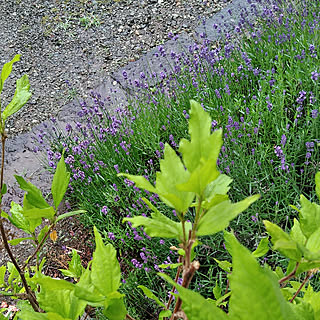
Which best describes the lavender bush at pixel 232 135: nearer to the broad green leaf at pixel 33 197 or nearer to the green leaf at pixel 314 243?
the broad green leaf at pixel 33 197

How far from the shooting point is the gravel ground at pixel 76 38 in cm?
521

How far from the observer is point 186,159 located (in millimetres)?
488

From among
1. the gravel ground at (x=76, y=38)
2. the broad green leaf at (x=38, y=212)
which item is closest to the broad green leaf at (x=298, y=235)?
the broad green leaf at (x=38, y=212)

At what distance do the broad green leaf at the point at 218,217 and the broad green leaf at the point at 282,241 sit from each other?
0.07m

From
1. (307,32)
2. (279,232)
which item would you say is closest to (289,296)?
(279,232)

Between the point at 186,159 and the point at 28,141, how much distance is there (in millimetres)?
4207

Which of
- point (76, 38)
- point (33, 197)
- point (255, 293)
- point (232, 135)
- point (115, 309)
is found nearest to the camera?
point (255, 293)

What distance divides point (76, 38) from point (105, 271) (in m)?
5.85

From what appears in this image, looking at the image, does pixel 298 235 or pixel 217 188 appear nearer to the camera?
pixel 217 188

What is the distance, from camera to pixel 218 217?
0.52m

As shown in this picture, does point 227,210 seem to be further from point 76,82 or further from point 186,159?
point 76,82

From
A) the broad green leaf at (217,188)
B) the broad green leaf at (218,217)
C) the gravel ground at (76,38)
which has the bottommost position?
the broad green leaf at (218,217)

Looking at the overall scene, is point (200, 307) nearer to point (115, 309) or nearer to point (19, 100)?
point (115, 309)

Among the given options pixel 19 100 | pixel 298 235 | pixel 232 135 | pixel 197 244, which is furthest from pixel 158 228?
pixel 232 135
